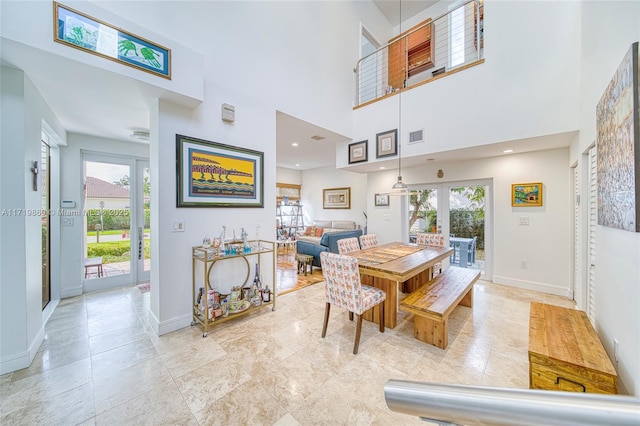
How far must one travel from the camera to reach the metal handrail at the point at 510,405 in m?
0.33

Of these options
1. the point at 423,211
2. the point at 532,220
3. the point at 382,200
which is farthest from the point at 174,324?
the point at 532,220

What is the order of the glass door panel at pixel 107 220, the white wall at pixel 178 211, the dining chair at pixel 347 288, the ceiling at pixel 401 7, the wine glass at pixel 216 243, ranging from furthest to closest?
the ceiling at pixel 401 7, the glass door panel at pixel 107 220, the wine glass at pixel 216 243, the white wall at pixel 178 211, the dining chair at pixel 347 288

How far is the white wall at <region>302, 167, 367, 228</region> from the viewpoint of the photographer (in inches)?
305

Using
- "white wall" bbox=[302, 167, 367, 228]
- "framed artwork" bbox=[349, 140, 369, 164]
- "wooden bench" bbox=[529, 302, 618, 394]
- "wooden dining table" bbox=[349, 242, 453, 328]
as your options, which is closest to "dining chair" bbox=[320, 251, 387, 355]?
"wooden dining table" bbox=[349, 242, 453, 328]

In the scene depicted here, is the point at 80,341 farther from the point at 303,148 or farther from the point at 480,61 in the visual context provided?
the point at 480,61

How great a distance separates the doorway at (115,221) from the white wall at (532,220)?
5.79 metres

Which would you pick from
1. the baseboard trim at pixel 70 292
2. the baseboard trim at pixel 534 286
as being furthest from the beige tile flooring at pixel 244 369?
the baseboard trim at pixel 534 286

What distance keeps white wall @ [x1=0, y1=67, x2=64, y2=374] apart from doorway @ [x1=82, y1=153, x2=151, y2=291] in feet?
6.54

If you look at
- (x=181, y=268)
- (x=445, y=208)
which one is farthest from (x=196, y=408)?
(x=445, y=208)

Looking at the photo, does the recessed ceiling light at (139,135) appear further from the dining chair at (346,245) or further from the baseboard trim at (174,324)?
the dining chair at (346,245)

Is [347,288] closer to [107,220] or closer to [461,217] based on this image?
[461,217]

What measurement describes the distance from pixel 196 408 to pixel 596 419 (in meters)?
2.13

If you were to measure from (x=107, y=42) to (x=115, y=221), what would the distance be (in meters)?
3.02

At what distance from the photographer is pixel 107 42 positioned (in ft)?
6.57
